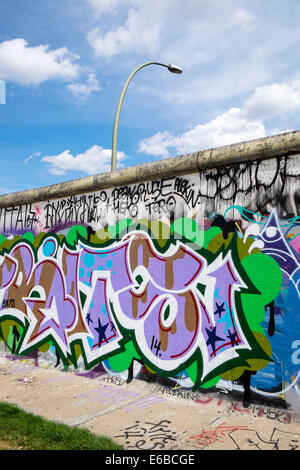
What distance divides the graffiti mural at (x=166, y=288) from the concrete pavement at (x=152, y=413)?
0.17 m

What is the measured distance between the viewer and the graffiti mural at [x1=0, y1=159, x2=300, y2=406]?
4000 millimetres

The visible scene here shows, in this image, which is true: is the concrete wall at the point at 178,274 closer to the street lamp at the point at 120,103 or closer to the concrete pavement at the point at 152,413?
the concrete pavement at the point at 152,413

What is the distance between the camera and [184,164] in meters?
4.84

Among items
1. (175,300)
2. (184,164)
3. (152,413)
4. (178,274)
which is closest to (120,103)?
(184,164)

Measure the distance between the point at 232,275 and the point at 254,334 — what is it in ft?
2.19

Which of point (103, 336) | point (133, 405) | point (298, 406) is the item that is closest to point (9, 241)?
point (103, 336)

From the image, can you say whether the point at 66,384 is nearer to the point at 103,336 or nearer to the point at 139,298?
the point at 103,336

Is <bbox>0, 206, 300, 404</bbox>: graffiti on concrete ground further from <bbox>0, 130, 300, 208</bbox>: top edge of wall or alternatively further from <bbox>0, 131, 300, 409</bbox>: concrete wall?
<bbox>0, 130, 300, 208</bbox>: top edge of wall

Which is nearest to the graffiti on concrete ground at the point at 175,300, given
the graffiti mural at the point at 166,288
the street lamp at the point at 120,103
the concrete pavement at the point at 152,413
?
the graffiti mural at the point at 166,288

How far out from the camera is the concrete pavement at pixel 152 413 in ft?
11.1

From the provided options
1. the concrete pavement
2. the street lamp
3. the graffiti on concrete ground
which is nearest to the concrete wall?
the graffiti on concrete ground

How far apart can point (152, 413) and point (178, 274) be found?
1.60m

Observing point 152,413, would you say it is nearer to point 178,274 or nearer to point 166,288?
point 166,288

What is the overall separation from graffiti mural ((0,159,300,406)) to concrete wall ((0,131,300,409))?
0.01 m
